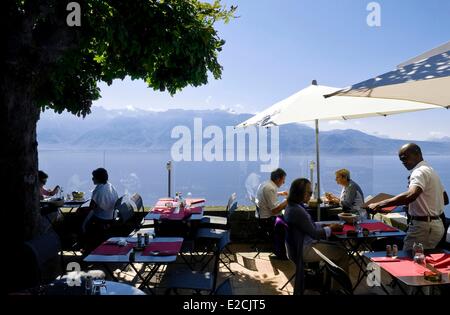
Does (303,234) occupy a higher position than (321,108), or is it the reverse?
(321,108)

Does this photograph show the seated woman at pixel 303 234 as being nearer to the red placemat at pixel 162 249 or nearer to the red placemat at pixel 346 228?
the red placemat at pixel 346 228

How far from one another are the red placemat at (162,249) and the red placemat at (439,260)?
8.06ft

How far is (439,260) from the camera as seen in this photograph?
10.3 ft

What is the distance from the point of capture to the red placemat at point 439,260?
3.04 meters

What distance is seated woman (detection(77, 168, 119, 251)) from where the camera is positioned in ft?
18.6

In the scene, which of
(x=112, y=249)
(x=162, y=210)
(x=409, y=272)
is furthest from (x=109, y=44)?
(x=409, y=272)

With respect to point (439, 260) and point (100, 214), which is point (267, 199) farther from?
point (439, 260)

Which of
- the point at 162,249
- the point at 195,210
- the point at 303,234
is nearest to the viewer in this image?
the point at 162,249

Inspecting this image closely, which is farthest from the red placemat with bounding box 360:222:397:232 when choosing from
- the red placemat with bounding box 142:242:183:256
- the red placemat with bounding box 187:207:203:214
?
the red placemat with bounding box 187:207:203:214

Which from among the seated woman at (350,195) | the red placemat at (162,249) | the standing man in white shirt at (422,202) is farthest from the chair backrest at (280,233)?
the red placemat at (162,249)

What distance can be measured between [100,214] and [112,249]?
7.33 feet

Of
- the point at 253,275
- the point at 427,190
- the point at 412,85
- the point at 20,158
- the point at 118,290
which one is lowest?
the point at 253,275

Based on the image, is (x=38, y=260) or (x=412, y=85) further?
(x=38, y=260)
